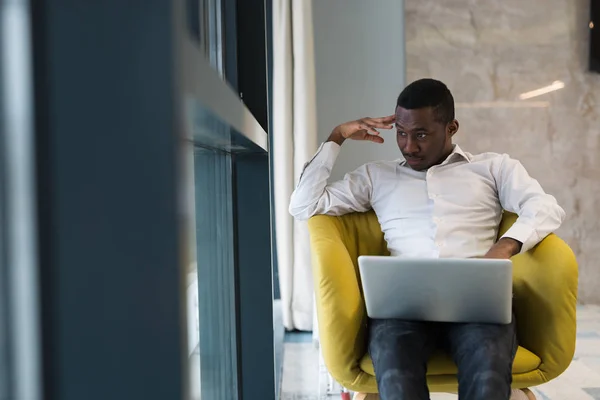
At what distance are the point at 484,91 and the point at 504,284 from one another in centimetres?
200

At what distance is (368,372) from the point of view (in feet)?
5.15

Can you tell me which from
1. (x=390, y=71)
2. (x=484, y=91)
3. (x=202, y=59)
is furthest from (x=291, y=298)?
(x=202, y=59)

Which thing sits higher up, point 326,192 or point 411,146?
point 411,146

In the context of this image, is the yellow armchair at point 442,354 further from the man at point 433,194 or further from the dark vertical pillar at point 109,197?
the dark vertical pillar at point 109,197

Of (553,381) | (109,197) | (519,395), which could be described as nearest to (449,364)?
(519,395)

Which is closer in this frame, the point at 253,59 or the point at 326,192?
the point at 253,59

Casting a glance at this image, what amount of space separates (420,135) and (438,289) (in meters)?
0.57

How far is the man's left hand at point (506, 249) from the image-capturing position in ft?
5.44

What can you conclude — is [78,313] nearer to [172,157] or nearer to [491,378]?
[172,157]

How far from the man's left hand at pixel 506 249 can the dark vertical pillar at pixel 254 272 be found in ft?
2.06

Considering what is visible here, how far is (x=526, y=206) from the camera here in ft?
5.77

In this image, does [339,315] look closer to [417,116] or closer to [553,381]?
[417,116]

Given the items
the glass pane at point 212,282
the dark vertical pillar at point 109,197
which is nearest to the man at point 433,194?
the glass pane at point 212,282

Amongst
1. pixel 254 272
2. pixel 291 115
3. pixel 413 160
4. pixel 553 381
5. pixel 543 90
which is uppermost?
pixel 543 90
